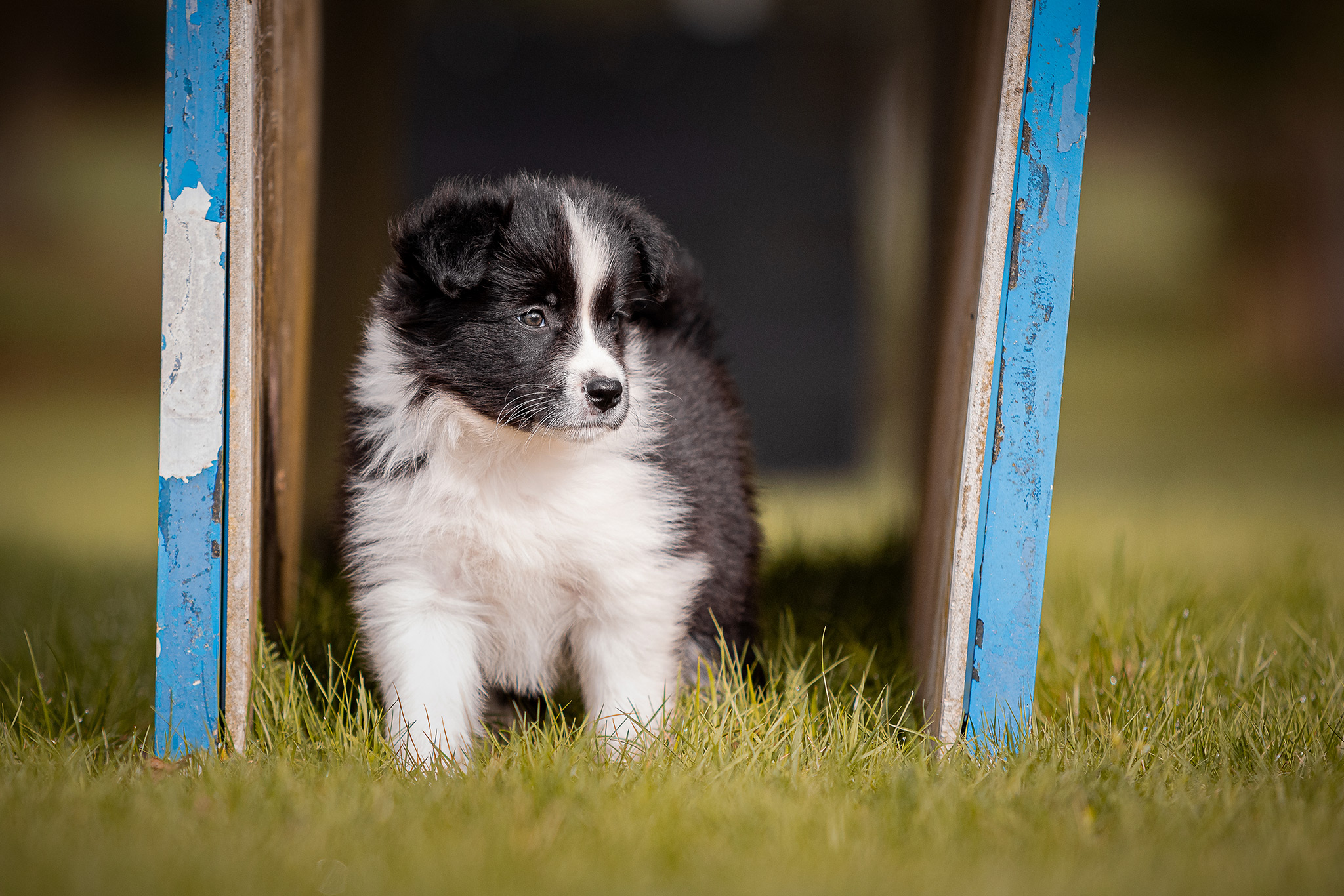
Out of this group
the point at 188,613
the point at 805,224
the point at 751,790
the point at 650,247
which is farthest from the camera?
the point at 805,224

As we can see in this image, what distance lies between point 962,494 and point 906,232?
2.34 metres

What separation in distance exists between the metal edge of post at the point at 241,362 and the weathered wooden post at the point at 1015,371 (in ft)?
5.15

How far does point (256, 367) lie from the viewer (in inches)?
98.7

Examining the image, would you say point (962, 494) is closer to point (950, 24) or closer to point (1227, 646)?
point (1227, 646)

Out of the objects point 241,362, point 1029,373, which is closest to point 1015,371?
point 1029,373

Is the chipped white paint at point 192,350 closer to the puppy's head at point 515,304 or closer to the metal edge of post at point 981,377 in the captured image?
the puppy's head at point 515,304

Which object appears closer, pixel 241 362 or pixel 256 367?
pixel 241 362

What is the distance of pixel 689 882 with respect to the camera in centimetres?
170

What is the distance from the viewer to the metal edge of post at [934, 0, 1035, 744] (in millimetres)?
2234

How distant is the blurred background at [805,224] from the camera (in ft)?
15.0

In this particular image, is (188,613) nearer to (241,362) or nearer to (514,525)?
(241,362)

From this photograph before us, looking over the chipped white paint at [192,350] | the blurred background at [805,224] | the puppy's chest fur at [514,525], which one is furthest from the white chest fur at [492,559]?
the blurred background at [805,224]

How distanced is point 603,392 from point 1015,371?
2.91 feet

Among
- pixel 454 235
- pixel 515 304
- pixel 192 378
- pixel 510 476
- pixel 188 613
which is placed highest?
pixel 454 235
